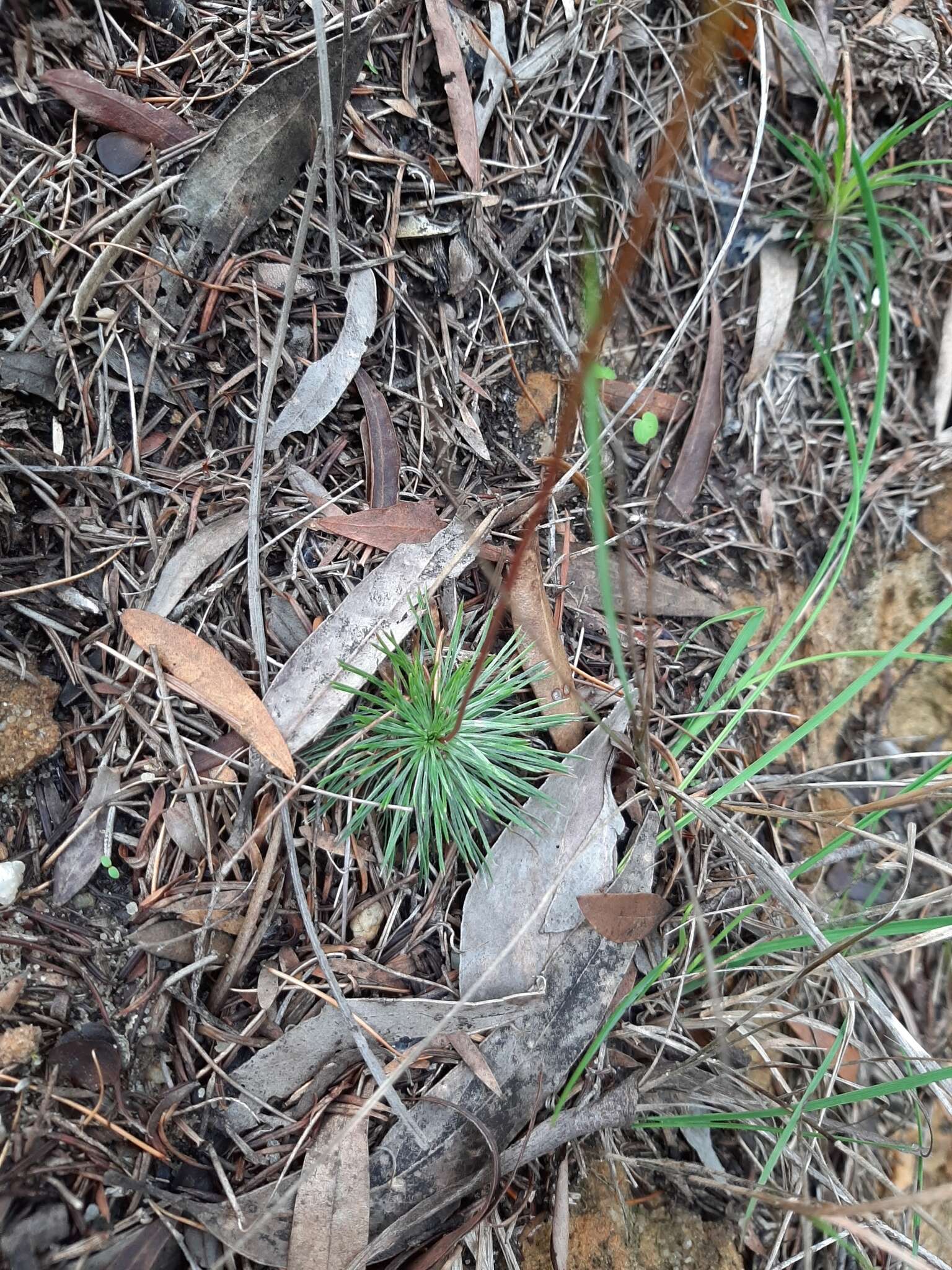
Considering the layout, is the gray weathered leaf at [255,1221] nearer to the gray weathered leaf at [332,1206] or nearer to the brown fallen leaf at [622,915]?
the gray weathered leaf at [332,1206]

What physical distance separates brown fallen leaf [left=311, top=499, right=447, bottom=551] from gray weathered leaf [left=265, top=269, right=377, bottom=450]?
0.61 ft

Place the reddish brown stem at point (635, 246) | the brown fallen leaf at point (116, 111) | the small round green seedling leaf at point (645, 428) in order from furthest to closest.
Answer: the small round green seedling leaf at point (645, 428)
the brown fallen leaf at point (116, 111)
the reddish brown stem at point (635, 246)

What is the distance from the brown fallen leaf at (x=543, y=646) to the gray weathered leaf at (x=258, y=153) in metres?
0.84

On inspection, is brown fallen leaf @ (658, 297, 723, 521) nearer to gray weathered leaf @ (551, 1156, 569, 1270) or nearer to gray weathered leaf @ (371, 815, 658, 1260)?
gray weathered leaf @ (371, 815, 658, 1260)

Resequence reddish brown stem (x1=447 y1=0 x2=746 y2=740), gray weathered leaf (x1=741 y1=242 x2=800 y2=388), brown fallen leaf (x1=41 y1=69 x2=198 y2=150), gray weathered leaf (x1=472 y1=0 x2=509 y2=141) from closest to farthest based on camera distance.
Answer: reddish brown stem (x1=447 y1=0 x2=746 y2=740)
brown fallen leaf (x1=41 y1=69 x2=198 y2=150)
gray weathered leaf (x1=472 y1=0 x2=509 y2=141)
gray weathered leaf (x1=741 y1=242 x2=800 y2=388)

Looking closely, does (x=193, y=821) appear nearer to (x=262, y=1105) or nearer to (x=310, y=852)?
(x=310, y=852)

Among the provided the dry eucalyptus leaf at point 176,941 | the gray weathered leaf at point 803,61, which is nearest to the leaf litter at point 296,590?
the dry eucalyptus leaf at point 176,941

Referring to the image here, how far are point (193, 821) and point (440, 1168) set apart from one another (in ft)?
2.49

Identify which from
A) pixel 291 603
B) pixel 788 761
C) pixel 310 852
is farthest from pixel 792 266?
pixel 310 852

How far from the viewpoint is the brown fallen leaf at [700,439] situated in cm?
187

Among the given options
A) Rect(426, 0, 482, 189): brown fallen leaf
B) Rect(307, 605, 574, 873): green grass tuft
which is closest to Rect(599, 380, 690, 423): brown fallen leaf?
Rect(426, 0, 482, 189): brown fallen leaf

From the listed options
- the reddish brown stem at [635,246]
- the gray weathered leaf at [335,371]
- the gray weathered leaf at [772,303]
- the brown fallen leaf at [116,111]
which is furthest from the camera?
the gray weathered leaf at [772,303]

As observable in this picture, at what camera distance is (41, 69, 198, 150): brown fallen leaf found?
1.42m

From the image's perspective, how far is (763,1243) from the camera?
1.64 meters
